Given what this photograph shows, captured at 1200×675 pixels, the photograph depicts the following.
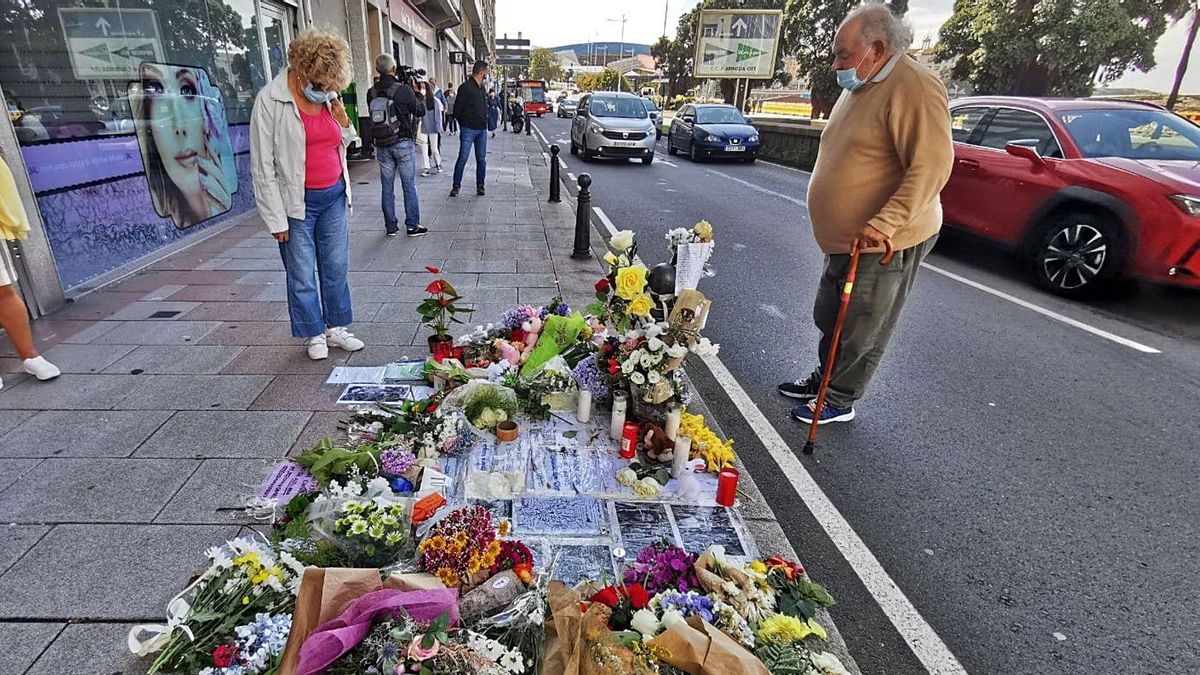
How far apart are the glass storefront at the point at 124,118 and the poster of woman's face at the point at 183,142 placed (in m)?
0.02

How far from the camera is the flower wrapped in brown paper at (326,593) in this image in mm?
1719

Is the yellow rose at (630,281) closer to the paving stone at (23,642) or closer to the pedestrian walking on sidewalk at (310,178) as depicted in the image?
the pedestrian walking on sidewalk at (310,178)

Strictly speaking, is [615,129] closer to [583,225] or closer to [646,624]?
[583,225]

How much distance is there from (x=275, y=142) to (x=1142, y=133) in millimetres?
8021

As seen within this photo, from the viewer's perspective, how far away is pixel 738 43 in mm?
29531

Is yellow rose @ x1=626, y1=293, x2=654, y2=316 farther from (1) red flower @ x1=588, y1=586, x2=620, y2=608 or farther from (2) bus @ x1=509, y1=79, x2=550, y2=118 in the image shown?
(2) bus @ x1=509, y1=79, x2=550, y2=118

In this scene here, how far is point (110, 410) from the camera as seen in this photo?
3.33 meters

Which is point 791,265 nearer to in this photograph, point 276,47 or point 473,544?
point 473,544

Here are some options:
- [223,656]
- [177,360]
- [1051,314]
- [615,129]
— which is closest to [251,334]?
[177,360]

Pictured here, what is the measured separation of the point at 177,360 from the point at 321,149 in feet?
5.60

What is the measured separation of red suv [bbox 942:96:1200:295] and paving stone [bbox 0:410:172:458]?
7.72 meters

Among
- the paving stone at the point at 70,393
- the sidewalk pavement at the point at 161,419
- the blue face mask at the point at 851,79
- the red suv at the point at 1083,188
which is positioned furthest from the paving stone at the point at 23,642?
the red suv at the point at 1083,188

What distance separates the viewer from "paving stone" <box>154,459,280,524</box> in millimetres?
2553

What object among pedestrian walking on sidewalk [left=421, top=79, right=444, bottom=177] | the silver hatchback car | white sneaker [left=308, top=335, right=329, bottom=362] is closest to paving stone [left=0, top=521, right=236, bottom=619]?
white sneaker [left=308, top=335, right=329, bottom=362]
